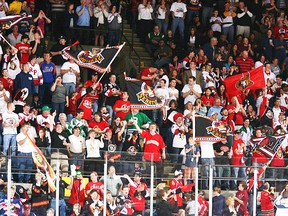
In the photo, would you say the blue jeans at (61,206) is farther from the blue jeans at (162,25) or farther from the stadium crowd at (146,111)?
the blue jeans at (162,25)

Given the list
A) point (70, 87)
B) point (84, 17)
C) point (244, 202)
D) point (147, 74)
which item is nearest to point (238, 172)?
point (244, 202)

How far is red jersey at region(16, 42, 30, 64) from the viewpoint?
123 ft

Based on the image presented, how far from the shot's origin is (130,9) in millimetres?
43438

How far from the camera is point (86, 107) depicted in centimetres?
3684

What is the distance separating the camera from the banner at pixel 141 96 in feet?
123

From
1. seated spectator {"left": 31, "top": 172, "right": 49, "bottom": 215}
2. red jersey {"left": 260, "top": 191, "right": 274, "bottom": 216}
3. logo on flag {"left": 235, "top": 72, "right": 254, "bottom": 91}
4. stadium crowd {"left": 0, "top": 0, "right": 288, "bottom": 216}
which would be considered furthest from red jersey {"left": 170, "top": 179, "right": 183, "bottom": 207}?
logo on flag {"left": 235, "top": 72, "right": 254, "bottom": 91}

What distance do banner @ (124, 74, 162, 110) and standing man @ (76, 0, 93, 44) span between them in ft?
10.9

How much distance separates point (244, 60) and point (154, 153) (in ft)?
29.3

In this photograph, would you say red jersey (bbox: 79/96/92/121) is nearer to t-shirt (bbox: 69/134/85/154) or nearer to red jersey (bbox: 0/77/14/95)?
red jersey (bbox: 0/77/14/95)

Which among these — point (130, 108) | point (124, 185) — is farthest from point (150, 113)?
point (124, 185)

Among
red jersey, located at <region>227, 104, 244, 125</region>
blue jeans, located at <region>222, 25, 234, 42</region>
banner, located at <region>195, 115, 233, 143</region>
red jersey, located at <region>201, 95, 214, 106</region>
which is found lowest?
banner, located at <region>195, 115, 233, 143</region>

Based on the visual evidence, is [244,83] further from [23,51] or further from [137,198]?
[137,198]

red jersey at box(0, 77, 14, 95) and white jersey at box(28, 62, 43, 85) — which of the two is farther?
white jersey at box(28, 62, 43, 85)

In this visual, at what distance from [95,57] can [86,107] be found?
1842 millimetres
